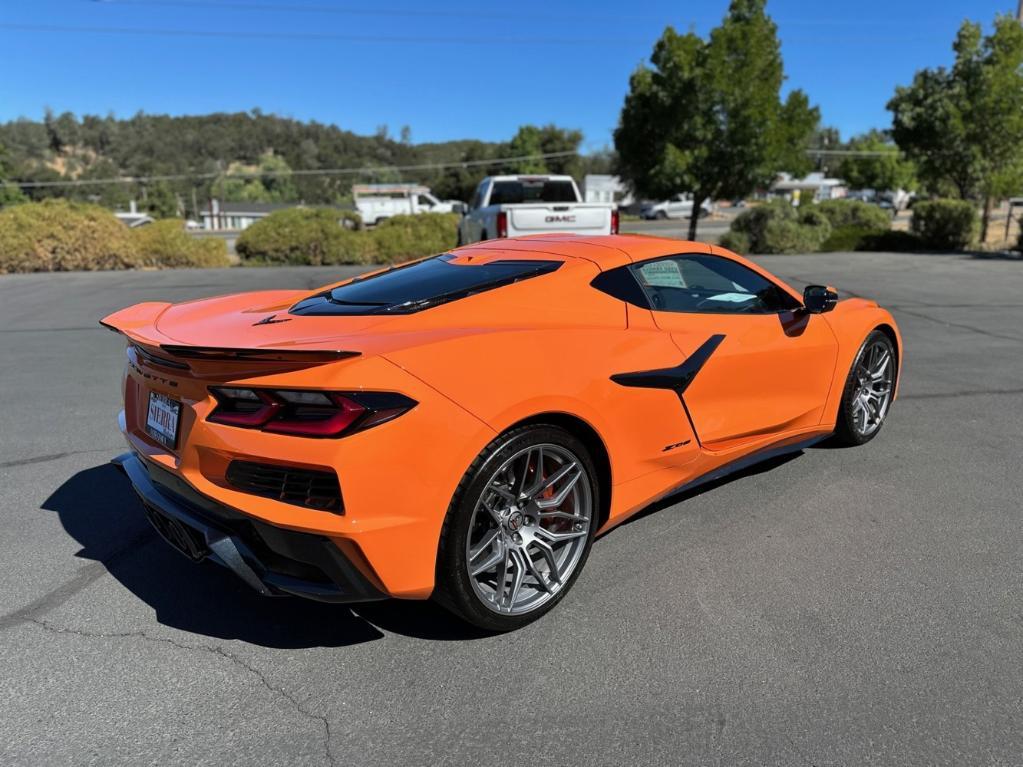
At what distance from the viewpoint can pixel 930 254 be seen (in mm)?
19703

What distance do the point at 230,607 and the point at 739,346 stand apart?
103 inches

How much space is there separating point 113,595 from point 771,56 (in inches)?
819

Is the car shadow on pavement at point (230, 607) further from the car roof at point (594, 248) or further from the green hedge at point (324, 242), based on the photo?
the green hedge at point (324, 242)

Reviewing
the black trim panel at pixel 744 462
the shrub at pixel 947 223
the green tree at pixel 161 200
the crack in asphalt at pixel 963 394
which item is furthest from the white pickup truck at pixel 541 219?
the green tree at pixel 161 200

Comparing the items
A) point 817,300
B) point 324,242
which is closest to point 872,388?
point 817,300

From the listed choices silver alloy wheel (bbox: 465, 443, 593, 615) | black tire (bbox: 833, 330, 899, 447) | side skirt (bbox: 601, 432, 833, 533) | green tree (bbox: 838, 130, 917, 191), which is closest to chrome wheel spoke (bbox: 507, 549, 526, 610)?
silver alloy wheel (bbox: 465, 443, 593, 615)

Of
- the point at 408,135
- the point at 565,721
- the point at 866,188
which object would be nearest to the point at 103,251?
the point at 565,721

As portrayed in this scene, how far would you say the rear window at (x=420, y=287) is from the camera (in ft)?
10.1

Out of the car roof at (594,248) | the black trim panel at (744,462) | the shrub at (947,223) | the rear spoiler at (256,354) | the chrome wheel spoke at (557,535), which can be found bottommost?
the chrome wheel spoke at (557,535)

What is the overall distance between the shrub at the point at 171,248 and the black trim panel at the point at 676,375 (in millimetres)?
18665

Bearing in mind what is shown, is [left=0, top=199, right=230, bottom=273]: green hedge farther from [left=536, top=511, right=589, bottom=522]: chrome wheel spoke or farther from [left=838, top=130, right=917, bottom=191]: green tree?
[left=838, top=130, right=917, bottom=191]: green tree

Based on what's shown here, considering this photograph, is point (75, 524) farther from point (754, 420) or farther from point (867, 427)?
point (867, 427)

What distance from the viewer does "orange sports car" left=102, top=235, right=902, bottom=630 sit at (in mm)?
2359

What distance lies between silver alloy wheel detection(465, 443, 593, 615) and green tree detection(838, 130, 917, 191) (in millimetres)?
82960
